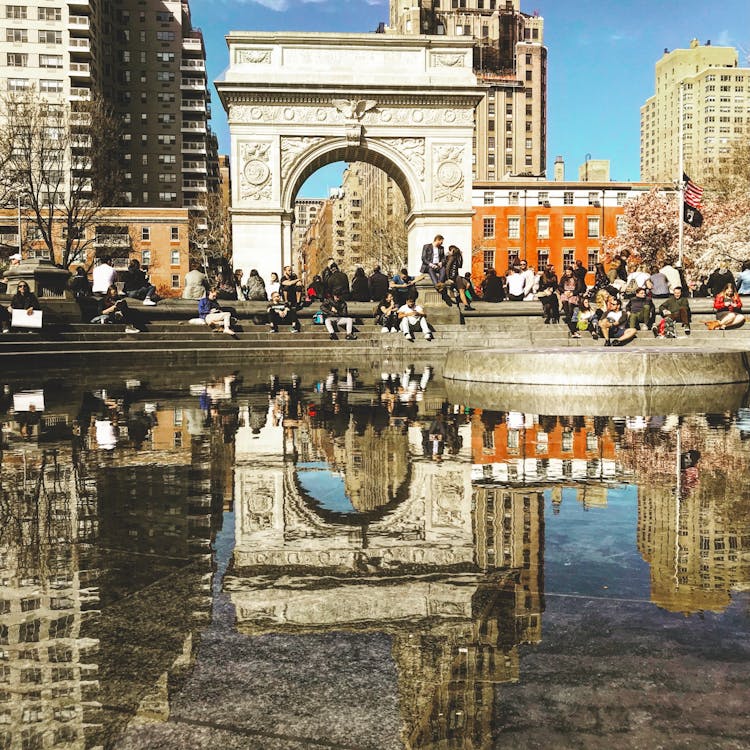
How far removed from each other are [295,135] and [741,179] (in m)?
21.2

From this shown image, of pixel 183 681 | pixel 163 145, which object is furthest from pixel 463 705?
pixel 163 145

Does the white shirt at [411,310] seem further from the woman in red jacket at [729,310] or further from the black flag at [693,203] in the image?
the black flag at [693,203]

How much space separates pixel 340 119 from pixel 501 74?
75720mm

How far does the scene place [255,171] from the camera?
27.0 metres

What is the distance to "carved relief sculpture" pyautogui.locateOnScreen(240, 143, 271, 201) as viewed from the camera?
26.9 metres

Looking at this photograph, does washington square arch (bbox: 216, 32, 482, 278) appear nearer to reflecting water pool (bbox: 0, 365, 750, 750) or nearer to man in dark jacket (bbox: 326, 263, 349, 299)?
man in dark jacket (bbox: 326, 263, 349, 299)

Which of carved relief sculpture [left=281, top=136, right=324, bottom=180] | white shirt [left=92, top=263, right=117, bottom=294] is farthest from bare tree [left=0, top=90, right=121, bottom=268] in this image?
white shirt [left=92, top=263, right=117, bottom=294]

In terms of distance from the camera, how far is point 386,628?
2217mm

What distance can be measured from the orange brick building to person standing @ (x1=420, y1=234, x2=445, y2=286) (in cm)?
4615

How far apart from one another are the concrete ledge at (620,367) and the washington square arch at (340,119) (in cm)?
1920

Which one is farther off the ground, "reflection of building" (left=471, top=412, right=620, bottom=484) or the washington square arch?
the washington square arch

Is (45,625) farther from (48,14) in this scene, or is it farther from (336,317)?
(48,14)

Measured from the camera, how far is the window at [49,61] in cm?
6650

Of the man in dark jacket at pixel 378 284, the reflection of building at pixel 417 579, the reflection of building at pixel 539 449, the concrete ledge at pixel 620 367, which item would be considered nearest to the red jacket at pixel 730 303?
the man in dark jacket at pixel 378 284
